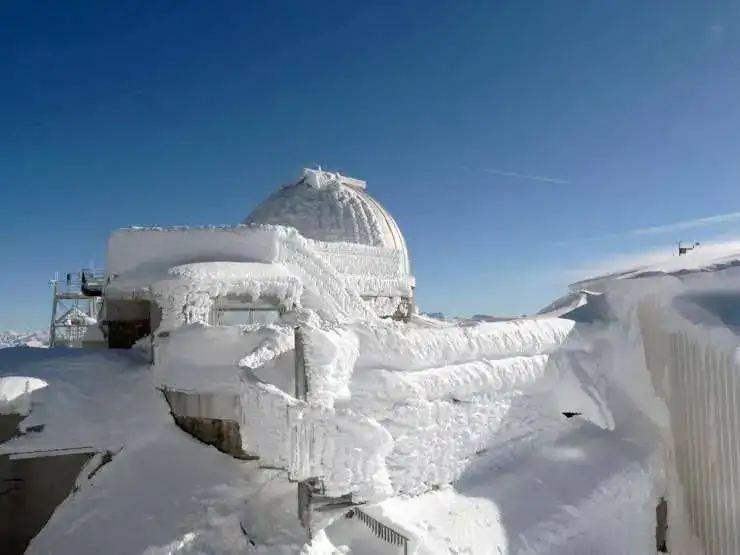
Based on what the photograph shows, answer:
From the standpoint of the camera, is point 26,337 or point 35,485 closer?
point 35,485

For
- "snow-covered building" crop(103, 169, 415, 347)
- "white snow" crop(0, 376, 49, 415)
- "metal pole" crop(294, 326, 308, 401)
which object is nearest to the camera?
"metal pole" crop(294, 326, 308, 401)

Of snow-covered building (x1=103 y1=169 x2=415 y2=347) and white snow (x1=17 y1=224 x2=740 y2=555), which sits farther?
snow-covered building (x1=103 y1=169 x2=415 y2=347)

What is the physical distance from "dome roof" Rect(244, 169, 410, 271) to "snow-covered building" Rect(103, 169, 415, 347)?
0.21 ft

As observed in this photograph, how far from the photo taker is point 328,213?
1689cm

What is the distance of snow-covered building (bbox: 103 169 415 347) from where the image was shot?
10555mm

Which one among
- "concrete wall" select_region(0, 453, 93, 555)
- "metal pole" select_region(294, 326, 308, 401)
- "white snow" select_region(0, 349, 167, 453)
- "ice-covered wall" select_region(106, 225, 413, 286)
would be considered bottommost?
"concrete wall" select_region(0, 453, 93, 555)

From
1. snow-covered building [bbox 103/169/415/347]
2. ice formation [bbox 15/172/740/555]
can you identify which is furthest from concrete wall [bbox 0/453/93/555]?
snow-covered building [bbox 103/169/415/347]

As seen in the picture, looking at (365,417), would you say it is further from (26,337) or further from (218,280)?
(26,337)

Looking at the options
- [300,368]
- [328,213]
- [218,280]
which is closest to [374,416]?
[300,368]

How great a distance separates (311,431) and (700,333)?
6129mm

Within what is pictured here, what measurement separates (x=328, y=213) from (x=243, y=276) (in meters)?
6.24

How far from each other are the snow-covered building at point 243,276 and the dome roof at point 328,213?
0.21 feet

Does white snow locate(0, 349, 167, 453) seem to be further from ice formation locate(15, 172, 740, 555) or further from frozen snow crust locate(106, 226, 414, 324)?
frozen snow crust locate(106, 226, 414, 324)

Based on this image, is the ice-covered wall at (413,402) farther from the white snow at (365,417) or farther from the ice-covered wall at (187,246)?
the ice-covered wall at (187,246)
